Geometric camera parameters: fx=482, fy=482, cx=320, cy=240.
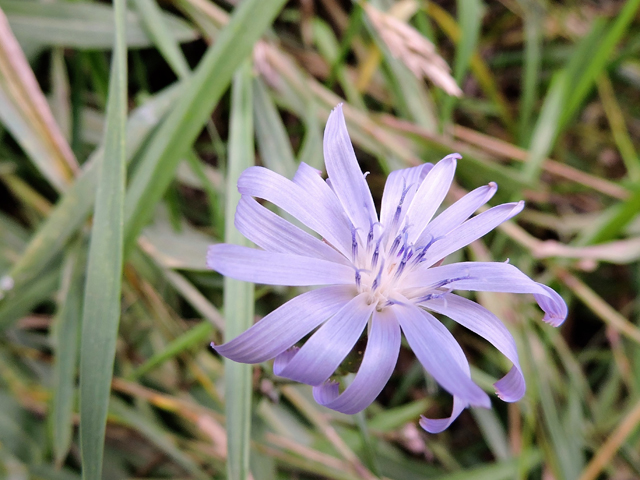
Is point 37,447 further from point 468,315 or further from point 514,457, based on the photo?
point 514,457

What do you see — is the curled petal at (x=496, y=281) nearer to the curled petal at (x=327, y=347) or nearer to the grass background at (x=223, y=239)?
the curled petal at (x=327, y=347)

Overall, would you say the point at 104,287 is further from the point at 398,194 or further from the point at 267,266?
the point at 398,194

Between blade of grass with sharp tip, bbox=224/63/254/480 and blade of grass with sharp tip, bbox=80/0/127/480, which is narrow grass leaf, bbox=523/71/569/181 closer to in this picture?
blade of grass with sharp tip, bbox=224/63/254/480

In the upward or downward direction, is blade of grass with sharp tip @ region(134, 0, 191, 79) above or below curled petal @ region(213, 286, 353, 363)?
above

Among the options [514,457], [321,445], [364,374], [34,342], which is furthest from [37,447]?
[514,457]

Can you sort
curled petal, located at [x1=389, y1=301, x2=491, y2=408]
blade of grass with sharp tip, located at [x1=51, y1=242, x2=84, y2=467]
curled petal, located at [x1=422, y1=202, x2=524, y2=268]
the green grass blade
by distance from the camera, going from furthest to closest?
the green grass blade < blade of grass with sharp tip, located at [x1=51, y1=242, x2=84, y2=467] < curled petal, located at [x1=422, y1=202, x2=524, y2=268] < curled petal, located at [x1=389, y1=301, x2=491, y2=408]

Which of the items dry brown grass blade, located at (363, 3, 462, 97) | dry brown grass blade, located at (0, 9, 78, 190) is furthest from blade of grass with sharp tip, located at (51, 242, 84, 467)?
dry brown grass blade, located at (363, 3, 462, 97)

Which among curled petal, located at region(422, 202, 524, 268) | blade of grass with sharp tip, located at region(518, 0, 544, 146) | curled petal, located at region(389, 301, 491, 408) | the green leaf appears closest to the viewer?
curled petal, located at region(389, 301, 491, 408)

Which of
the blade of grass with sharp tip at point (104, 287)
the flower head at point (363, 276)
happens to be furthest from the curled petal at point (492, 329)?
the blade of grass with sharp tip at point (104, 287)

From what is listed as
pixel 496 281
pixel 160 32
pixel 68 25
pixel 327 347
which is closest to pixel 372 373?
pixel 327 347
